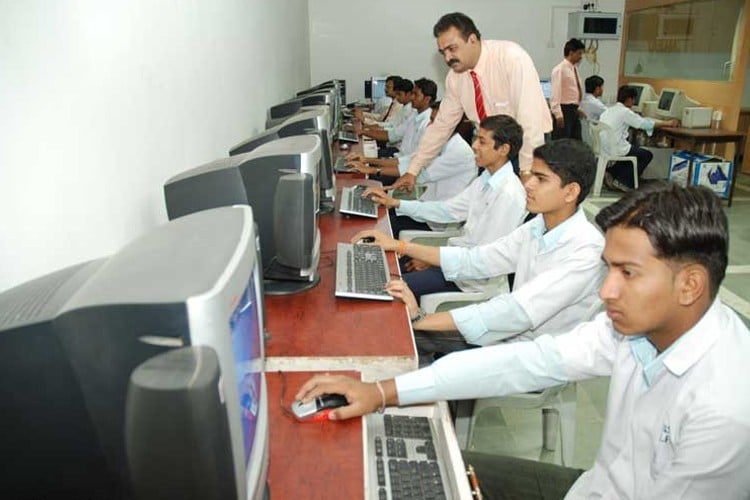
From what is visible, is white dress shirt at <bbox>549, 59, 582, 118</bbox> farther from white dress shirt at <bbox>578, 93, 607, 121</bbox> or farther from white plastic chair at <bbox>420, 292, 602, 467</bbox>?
white plastic chair at <bbox>420, 292, 602, 467</bbox>

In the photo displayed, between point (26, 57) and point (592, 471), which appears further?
point (592, 471)

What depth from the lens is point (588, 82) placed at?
24.1 ft

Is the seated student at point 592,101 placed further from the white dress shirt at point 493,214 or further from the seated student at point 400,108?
the white dress shirt at point 493,214

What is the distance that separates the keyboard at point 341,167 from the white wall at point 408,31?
172 inches

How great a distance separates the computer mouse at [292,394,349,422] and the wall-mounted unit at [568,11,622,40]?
7.73 m

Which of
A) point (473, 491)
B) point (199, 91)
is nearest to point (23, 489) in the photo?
point (473, 491)

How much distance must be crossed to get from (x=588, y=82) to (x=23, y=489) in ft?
25.3

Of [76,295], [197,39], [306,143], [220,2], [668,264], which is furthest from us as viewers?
[220,2]

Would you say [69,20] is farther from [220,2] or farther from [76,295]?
[220,2]

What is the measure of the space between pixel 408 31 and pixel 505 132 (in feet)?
20.0

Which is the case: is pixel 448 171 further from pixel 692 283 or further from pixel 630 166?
pixel 630 166

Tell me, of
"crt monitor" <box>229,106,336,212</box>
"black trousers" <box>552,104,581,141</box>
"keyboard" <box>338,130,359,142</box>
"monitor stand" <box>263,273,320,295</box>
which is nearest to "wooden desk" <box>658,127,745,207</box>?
"black trousers" <box>552,104,581,141</box>

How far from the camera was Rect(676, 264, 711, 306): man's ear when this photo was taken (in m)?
0.96

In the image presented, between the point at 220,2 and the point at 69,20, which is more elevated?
the point at 220,2
